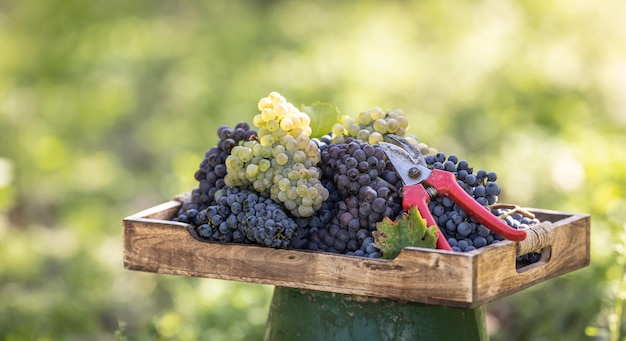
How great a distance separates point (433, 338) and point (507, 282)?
240 millimetres

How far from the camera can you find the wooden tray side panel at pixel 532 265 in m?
2.14

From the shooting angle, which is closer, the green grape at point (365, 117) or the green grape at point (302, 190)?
the green grape at point (302, 190)

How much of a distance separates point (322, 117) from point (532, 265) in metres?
0.75

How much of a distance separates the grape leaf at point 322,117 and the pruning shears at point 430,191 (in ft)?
0.94

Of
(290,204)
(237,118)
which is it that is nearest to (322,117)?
(290,204)

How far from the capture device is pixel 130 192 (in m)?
6.36

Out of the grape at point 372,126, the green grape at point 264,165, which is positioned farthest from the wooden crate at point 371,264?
the grape at point 372,126

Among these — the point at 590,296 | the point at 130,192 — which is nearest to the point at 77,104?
the point at 130,192

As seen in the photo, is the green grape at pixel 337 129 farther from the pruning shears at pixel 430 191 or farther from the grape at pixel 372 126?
the pruning shears at pixel 430 191

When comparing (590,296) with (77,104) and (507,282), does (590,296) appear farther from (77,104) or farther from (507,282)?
(77,104)

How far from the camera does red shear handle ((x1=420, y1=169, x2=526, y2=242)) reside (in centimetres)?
224

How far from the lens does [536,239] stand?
92.4 inches

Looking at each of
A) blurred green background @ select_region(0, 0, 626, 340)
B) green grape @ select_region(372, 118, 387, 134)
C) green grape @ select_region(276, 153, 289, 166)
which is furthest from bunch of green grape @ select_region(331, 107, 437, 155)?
blurred green background @ select_region(0, 0, 626, 340)

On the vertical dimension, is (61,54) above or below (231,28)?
below
